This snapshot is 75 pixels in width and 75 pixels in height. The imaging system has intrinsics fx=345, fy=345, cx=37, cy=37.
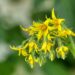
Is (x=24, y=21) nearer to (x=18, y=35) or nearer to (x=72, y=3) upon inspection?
(x=18, y=35)

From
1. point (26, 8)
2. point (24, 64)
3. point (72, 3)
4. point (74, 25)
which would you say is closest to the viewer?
point (74, 25)

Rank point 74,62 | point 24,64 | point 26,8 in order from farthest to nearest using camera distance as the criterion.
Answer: point 26,8
point 74,62
point 24,64

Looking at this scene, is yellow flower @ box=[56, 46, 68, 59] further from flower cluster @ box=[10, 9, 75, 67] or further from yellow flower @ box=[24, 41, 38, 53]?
yellow flower @ box=[24, 41, 38, 53]

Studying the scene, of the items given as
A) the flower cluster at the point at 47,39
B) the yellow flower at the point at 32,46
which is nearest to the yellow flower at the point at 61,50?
the flower cluster at the point at 47,39

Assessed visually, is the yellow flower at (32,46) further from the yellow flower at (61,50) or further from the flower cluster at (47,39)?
the yellow flower at (61,50)

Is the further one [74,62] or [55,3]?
[74,62]

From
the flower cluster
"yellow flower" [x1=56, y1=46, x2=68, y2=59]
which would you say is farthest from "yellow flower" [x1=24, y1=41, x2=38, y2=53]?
"yellow flower" [x1=56, y1=46, x2=68, y2=59]

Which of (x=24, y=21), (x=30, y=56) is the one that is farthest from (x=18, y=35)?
(x=30, y=56)

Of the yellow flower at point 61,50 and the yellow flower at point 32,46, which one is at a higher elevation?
the yellow flower at point 32,46
